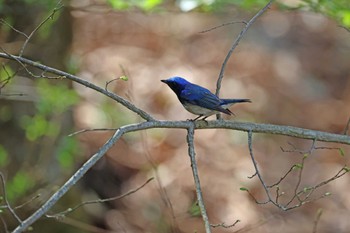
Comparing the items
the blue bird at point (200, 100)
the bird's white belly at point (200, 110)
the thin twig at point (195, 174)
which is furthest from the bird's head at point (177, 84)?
the thin twig at point (195, 174)

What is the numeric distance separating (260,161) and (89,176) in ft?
8.12

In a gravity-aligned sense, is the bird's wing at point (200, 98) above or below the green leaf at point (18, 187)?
below

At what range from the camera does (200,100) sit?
446 cm

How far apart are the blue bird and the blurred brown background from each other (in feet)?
7.10

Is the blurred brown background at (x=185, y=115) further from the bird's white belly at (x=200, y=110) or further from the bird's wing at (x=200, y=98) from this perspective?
the bird's white belly at (x=200, y=110)

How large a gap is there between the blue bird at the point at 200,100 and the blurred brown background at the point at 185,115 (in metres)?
2.17

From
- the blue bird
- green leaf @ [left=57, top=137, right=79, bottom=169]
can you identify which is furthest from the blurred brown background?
the blue bird

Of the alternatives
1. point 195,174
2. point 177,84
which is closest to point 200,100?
point 177,84

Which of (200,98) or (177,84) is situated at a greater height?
(177,84)

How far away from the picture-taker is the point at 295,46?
1291 centimetres

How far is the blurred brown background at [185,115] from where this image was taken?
25.3 ft

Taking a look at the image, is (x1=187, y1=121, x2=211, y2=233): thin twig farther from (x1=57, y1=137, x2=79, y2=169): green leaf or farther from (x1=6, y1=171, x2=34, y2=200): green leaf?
(x1=57, y1=137, x2=79, y2=169): green leaf

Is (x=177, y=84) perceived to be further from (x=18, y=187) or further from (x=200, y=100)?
(x=18, y=187)

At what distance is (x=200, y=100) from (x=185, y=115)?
19.1 ft
